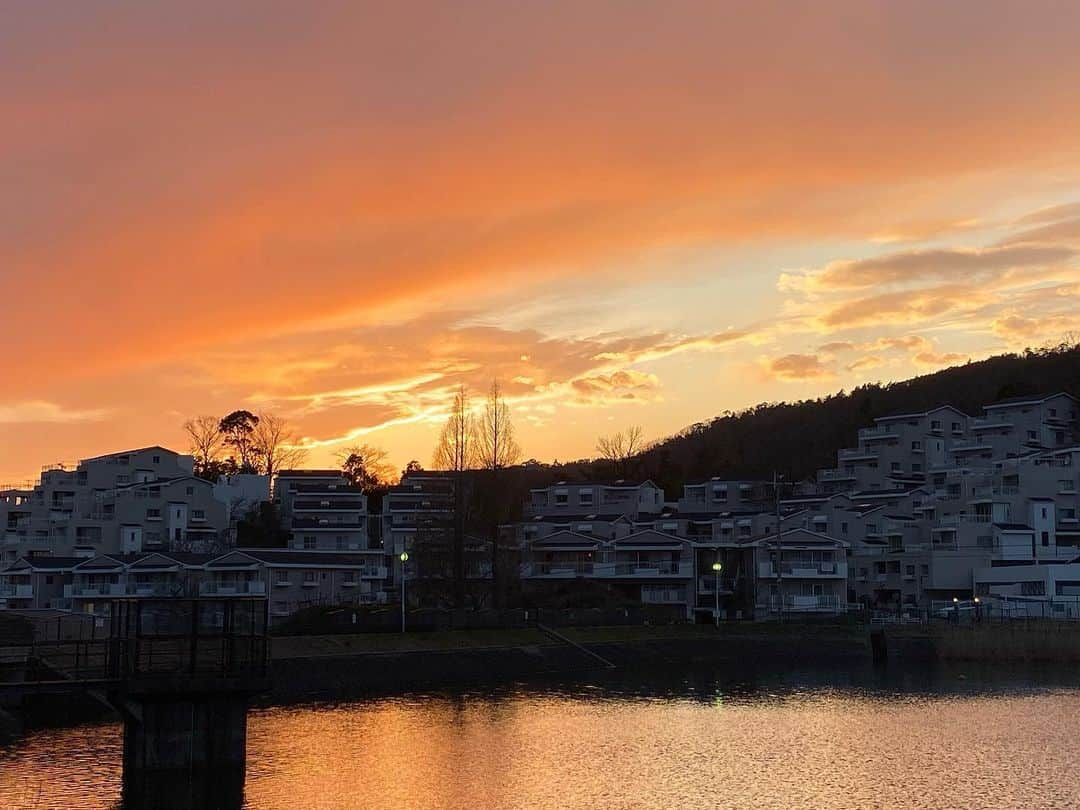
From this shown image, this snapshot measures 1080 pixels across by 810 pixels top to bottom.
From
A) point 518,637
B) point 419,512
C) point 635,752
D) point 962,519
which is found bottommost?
point 635,752

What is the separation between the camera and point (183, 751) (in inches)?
1420

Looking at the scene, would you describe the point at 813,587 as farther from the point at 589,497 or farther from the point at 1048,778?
the point at 1048,778

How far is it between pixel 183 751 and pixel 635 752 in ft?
54.5

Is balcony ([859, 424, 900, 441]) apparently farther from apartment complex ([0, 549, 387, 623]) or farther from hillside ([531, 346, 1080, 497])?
apartment complex ([0, 549, 387, 623])

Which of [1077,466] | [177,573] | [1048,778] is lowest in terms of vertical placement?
[1048,778]

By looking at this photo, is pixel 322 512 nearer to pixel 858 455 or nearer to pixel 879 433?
pixel 858 455

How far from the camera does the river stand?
37.5 metres

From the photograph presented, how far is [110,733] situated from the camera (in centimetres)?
4822

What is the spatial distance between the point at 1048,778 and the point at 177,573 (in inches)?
2751

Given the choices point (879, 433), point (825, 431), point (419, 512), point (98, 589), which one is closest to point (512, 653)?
point (419, 512)

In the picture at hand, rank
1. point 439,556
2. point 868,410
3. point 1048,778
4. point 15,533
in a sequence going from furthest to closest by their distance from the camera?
point 868,410, point 15,533, point 439,556, point 1048,778

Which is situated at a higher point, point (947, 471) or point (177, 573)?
point (947, 471)

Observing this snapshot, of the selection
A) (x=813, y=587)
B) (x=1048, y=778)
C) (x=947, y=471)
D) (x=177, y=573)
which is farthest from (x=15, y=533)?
(x=1048, y=778)

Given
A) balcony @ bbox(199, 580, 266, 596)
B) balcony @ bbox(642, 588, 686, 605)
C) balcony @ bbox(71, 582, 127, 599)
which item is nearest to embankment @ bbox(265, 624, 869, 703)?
balcony @ bbox(642, 588, 686, 605)
